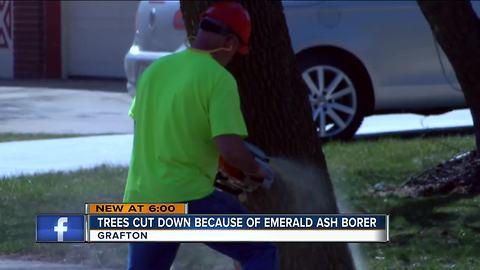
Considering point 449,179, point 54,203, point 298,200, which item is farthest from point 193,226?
point 449,179

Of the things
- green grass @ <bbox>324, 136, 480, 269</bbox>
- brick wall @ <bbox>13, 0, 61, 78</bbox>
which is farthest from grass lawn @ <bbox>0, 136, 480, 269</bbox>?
brick wall @ <bbox>13, 0, 61, 78</bbox>

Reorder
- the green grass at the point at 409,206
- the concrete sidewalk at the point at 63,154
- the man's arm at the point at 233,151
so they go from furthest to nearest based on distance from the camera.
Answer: the concrete sidewalk at the point at 63,154
the green grass at the point at 409,206
the man's arm at the point at 233,151

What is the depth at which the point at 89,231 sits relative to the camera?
536 cm

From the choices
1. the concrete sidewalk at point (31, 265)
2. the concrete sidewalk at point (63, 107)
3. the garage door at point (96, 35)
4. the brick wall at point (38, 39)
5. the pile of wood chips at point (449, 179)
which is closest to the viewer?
the concrete sidewalk at point (31, 265)

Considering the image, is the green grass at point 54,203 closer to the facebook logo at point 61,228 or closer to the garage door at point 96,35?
the facebook logo at point 61,228

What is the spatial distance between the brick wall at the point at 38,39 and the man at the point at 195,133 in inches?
651

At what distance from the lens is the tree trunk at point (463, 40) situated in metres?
8.67

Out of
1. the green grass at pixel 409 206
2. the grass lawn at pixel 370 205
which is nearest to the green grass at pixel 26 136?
the grass lawn at pixel 370 205

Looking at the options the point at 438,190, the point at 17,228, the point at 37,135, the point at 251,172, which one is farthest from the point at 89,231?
the point at 37,135

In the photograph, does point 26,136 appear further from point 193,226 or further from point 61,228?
point 193,226

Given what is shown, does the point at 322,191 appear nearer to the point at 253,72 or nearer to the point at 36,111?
the point at 253,72

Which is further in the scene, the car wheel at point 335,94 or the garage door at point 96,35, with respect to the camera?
the garage door at point 96,35

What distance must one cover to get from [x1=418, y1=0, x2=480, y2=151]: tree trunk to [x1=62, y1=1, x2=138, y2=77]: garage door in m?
12.6

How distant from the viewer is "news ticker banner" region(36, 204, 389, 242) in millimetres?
5023
